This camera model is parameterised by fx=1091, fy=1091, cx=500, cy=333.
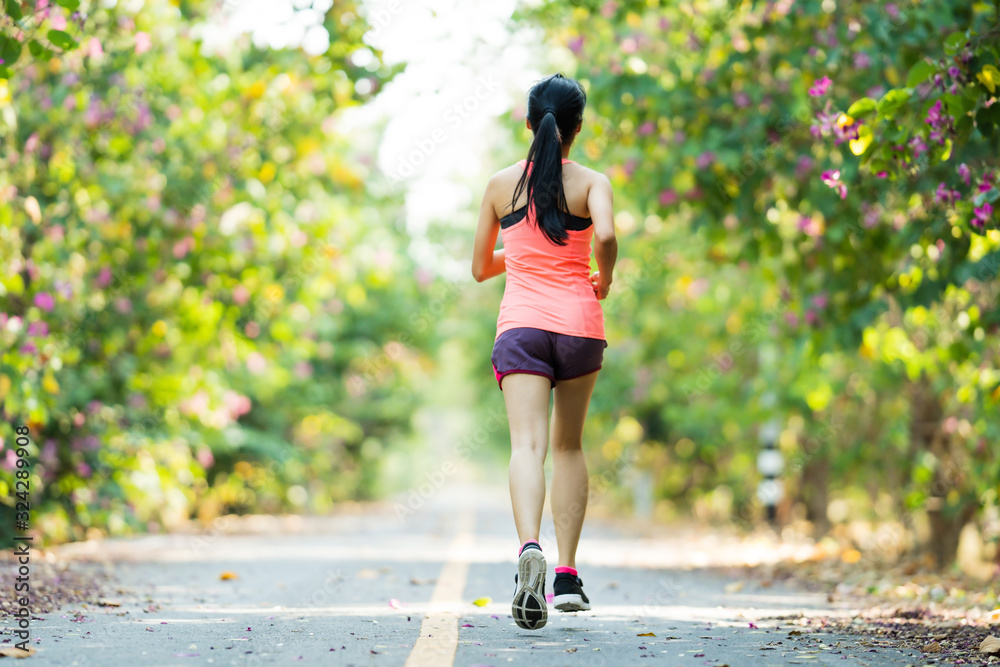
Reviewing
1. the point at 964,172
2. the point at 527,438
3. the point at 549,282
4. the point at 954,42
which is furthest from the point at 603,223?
the point at 964,172

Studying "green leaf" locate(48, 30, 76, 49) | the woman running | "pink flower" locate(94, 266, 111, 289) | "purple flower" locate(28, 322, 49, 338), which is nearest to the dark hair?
the woman running

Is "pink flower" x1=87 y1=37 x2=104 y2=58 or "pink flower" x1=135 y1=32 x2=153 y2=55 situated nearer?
"pink flower" x1=87 y1=37 x2=104 y2=58

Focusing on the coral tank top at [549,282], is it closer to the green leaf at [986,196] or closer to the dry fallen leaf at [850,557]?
the green leaf at [986,196]

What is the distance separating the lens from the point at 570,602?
4.11m

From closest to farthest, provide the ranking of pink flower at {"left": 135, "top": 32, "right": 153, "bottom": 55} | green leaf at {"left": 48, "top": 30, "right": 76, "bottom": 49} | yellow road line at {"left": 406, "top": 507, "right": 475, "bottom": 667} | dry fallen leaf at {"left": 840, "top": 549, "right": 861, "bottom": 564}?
yellow road line at {"left": 406, "top": 507, "right": 475, "bottom": 667}, green leaf at {"left": 48, "top": 30, "right": 76, "bottom": 49}, pink flower at {"left": 135, "top": 32, "right": 153, "bottom": 55}, dry fallen leaf at {"left": 840, "top": 549, "right": 861, "bottom": 564}

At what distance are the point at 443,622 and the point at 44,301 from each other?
4337 millimetres

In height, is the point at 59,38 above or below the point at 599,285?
above

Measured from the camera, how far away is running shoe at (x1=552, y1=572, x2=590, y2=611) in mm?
4109

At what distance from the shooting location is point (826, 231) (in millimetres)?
7121

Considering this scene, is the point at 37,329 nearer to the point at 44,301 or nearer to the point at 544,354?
the point at 44,301

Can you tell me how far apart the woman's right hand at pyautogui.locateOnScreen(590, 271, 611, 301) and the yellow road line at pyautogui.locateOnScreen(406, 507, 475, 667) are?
1451 mm

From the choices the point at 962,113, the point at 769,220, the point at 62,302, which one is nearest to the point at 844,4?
the point at 769,220

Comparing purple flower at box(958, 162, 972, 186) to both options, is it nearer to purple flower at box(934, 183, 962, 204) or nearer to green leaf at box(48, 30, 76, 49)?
purple flower at box(934, 183, 962, 204)

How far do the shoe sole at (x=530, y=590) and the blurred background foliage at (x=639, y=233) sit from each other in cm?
232
